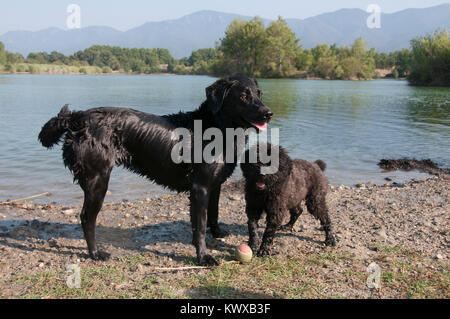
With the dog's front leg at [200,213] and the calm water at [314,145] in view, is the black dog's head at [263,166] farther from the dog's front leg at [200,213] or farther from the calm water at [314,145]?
the calm water at [314,145]

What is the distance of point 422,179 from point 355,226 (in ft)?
16.8

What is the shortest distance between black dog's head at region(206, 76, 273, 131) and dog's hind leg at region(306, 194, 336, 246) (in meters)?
1.66

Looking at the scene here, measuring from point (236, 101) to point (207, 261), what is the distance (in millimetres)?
2017

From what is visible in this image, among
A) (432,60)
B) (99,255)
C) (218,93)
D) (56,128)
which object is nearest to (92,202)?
(99,255)

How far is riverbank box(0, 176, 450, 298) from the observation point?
3.90m

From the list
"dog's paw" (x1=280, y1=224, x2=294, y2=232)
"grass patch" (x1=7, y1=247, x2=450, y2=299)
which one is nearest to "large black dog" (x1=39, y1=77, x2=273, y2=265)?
"grass patch" (x1=7, y1=247, x2=450, y2=299)

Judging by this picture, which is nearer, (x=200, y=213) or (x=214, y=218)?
(x=200, y=213)

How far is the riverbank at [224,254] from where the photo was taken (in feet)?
12.8

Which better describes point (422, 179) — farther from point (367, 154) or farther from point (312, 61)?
point (312, 61)

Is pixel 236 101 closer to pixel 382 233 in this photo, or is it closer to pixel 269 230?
pixel 269 230

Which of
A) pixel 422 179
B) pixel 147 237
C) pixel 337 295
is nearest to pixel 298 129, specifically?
pixel 422 179

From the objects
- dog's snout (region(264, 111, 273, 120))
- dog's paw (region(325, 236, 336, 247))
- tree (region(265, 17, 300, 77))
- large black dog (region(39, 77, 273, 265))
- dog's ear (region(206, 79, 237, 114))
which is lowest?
A: dog's paw (region(325, 236, 336, 247))

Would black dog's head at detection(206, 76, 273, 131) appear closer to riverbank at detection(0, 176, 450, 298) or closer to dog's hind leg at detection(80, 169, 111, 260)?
dog's hind leg at detection(80, 169, 111, 260)

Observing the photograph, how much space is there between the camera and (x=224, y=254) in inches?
199
